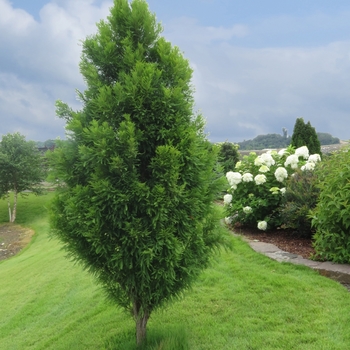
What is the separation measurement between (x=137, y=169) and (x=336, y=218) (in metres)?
3.76

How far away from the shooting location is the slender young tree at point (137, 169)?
325cm

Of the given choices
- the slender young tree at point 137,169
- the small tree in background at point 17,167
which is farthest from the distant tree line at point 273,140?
the slender young tree at point 137,169

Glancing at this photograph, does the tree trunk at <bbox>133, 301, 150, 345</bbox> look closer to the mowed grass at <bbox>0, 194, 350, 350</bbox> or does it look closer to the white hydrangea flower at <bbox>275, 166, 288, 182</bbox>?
the mowed grass at <bbox>0, 194, 350, 350</bbox>

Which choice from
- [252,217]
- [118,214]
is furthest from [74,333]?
[252,217]

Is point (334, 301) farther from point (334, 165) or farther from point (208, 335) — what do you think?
Answer: point (334, 165)

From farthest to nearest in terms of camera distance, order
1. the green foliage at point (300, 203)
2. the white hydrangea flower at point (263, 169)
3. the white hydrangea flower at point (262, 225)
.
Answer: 1. the white hydrangea flower at point (263, 169)
2. the white hydrangea flower at point (262, 225)
3. the green foliage at point (300, 203)

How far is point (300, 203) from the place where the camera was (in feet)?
24.2

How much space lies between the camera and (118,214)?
3279mm

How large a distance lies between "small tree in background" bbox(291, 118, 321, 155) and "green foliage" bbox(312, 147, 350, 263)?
1024 cm

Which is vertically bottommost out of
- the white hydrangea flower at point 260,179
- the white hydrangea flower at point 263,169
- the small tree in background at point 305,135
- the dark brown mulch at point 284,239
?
the dark brown mulch at point 284,239

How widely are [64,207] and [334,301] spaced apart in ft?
12.2

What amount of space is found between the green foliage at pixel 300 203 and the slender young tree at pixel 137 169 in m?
4.04

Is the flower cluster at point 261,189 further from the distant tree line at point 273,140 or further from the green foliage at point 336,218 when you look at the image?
the distant tree line at point 273,140

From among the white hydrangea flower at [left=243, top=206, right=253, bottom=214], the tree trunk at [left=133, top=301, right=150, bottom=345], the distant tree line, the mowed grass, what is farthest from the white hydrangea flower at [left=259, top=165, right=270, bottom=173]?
the distant tree line
